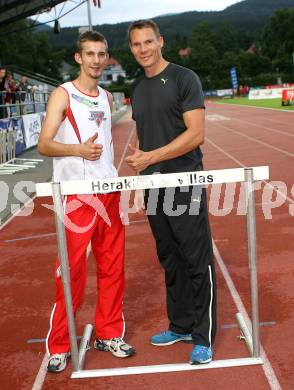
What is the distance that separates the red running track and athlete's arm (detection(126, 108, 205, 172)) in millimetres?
1370

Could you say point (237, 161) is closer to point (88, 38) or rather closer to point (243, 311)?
point (243, 311)

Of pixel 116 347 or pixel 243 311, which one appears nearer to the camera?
pixel 116 347

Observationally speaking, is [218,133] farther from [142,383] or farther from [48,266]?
[142,383]

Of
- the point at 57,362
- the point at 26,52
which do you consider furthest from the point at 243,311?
the point at 26,52

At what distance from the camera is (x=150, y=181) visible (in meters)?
3.17

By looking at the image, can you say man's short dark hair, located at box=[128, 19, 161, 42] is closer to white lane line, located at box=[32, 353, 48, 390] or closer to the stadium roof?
white lane line, located at box=[32, 353, 48, 390]

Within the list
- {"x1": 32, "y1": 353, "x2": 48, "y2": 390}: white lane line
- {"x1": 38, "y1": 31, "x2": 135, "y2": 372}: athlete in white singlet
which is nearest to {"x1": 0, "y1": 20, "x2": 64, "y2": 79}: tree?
{"x1": 38, "y1": 31, "x2": 135, "y2": 372}: athlete in white singlet

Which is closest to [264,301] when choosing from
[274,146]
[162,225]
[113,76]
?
[162,225]

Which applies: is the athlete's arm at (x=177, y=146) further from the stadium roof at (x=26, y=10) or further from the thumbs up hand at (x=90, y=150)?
the stadium roof at (x=26, y=10)

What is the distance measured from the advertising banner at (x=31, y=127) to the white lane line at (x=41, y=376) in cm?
1297

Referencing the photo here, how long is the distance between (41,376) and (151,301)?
4.64 ft

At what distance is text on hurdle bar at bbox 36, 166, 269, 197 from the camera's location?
3158 millimetres

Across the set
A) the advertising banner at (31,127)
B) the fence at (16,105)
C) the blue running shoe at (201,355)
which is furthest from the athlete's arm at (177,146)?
the advertising banner at (31,127)

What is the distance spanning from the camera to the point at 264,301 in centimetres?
450
